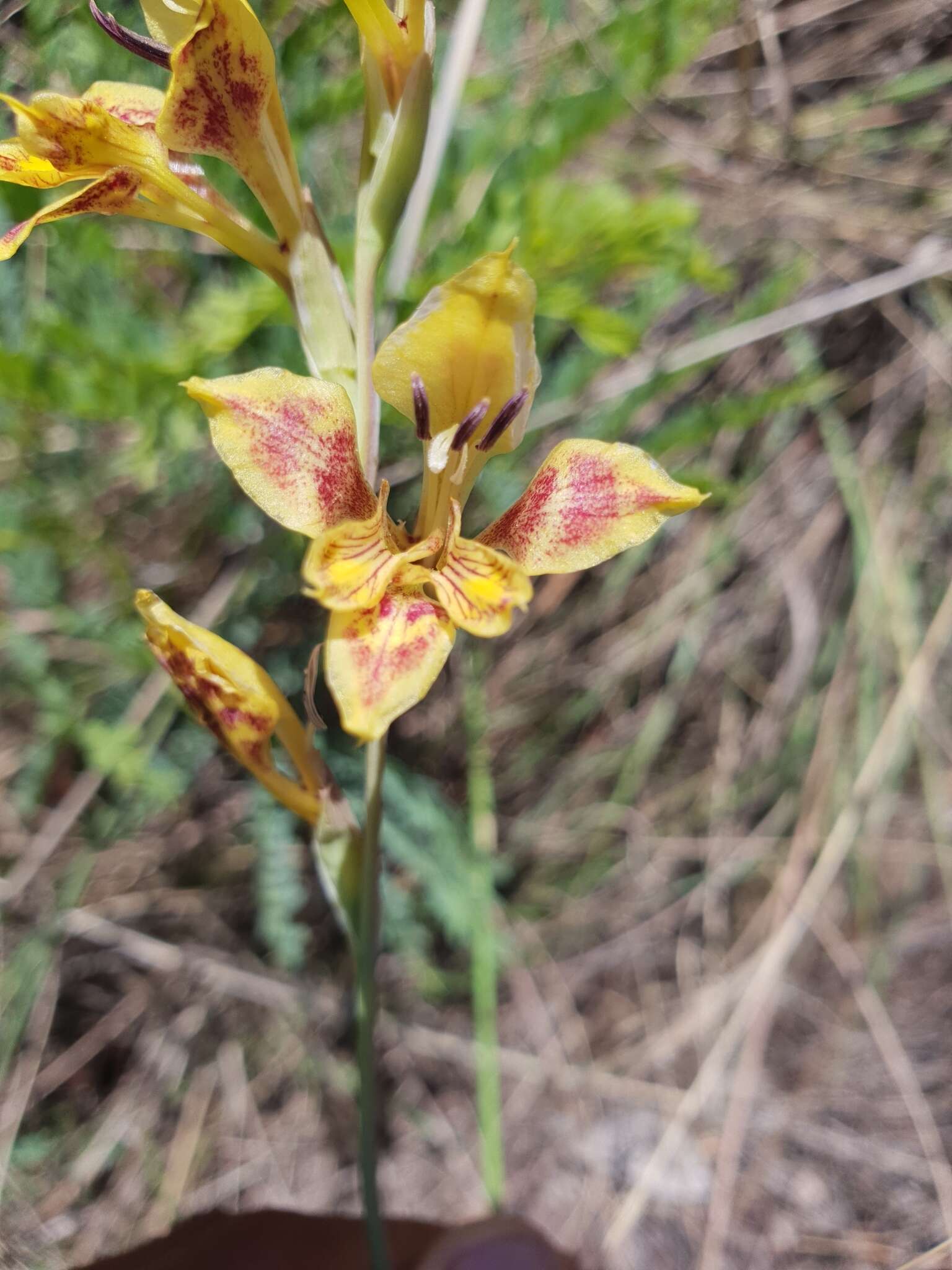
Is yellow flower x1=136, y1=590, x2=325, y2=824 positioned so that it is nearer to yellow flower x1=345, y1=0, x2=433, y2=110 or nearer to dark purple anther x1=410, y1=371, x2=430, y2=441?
dark purple anther x1=410, y1=371, x2=430, y2=441

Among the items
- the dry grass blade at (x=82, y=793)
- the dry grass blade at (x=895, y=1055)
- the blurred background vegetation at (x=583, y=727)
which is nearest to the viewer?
the blurred background vegetation at (x=583, y=727)

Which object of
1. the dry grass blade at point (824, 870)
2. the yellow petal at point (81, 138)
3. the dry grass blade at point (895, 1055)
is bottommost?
the dry grass blade at point (895, 1055)

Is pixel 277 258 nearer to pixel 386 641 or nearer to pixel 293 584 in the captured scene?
pixel 386 641

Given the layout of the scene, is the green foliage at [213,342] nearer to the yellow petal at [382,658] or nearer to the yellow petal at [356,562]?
the yellow petal at [356,562]

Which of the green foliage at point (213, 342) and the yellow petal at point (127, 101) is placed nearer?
the yellow petal at point (127, 101)

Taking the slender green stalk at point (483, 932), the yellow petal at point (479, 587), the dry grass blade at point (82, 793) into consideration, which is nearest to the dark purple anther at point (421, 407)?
the yellow petal at point (479, 587)

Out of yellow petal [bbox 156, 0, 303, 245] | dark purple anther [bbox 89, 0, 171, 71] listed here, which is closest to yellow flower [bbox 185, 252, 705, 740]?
yellow petal [bbox 156, 0, 303, 245]

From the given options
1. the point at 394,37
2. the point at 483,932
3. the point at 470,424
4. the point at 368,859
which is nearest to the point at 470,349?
the point at 470,424
